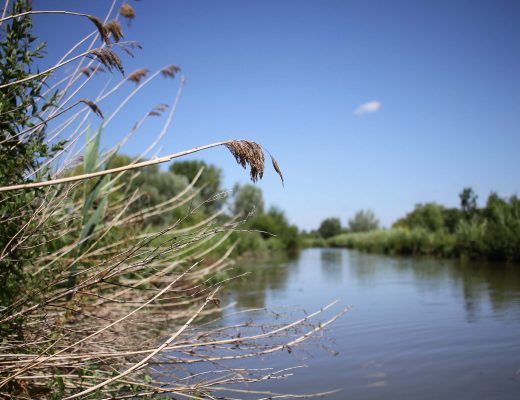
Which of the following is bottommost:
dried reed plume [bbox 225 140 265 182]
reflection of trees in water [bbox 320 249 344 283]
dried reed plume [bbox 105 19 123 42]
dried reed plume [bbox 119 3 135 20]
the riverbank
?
reflection of trees in water [bbox 320 249 344 283]

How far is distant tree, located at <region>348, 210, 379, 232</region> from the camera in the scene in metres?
88.9

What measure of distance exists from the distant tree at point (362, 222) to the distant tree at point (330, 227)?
112 inches

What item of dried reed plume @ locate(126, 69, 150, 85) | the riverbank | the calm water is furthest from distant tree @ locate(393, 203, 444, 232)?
dried reed plume @ locate(126, 69, 150, 85)

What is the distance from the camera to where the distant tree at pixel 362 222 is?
88875mm

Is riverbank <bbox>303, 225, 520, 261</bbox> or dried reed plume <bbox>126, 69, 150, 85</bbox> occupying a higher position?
dried reed plume <bbox>126, 69, 150, 85</bbox>

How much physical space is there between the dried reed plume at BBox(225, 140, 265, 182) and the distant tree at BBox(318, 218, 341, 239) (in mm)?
93861

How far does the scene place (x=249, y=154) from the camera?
1497 millimetres

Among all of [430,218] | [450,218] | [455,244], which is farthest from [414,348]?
[450,218]

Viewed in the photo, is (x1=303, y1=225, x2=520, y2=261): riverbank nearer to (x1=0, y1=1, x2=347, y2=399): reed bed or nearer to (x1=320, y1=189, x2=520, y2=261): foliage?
(x1=320, y1=189, x2=520, y2=261): foliage

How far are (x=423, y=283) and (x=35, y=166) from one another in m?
10.9

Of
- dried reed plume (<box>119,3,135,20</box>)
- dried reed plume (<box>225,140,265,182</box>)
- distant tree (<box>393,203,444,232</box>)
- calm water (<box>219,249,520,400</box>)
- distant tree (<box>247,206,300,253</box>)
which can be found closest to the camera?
dried reed plume (<box>225,140,265,182</box>)

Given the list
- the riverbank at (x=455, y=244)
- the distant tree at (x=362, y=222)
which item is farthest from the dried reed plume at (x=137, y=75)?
the distant tree at (x=362, y=222)

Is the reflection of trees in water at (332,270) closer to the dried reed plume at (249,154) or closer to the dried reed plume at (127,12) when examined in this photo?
the dried reed plume at (127,12)

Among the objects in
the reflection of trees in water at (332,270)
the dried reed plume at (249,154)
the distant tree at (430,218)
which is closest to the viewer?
the dried reed plume at (249,154)
